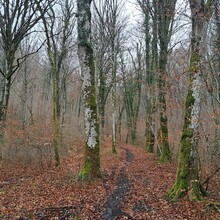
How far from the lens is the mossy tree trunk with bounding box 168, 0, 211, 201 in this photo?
22.7 ft

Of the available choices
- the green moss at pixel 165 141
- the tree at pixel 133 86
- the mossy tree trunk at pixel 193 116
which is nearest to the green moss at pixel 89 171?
the mossy tree trunk at pixel 193 116

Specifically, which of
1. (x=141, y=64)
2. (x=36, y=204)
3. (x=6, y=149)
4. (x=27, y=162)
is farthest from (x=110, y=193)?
(x=141, y=64)

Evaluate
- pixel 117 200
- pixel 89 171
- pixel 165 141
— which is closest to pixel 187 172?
pixel 117 200

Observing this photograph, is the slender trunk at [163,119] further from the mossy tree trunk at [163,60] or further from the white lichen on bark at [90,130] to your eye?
the white lichen on bark at [90,130]

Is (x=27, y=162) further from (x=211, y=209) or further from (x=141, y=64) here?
(x=141, y=64)

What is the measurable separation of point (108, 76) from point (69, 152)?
12.9 m

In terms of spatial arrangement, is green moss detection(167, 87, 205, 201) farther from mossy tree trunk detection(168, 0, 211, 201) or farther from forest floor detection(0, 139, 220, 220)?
forest floor detection(0, 139, 220, 220)

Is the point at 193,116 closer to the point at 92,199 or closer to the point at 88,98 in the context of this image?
the point at 92,199

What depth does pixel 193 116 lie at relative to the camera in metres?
6.96

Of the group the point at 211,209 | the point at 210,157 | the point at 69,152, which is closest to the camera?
the point at 211,209

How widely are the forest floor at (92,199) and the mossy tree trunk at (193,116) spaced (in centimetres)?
48

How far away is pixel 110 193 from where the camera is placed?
25.1 feet

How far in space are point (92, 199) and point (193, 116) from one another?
12.6 feet

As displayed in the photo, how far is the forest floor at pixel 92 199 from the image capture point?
582 cm
